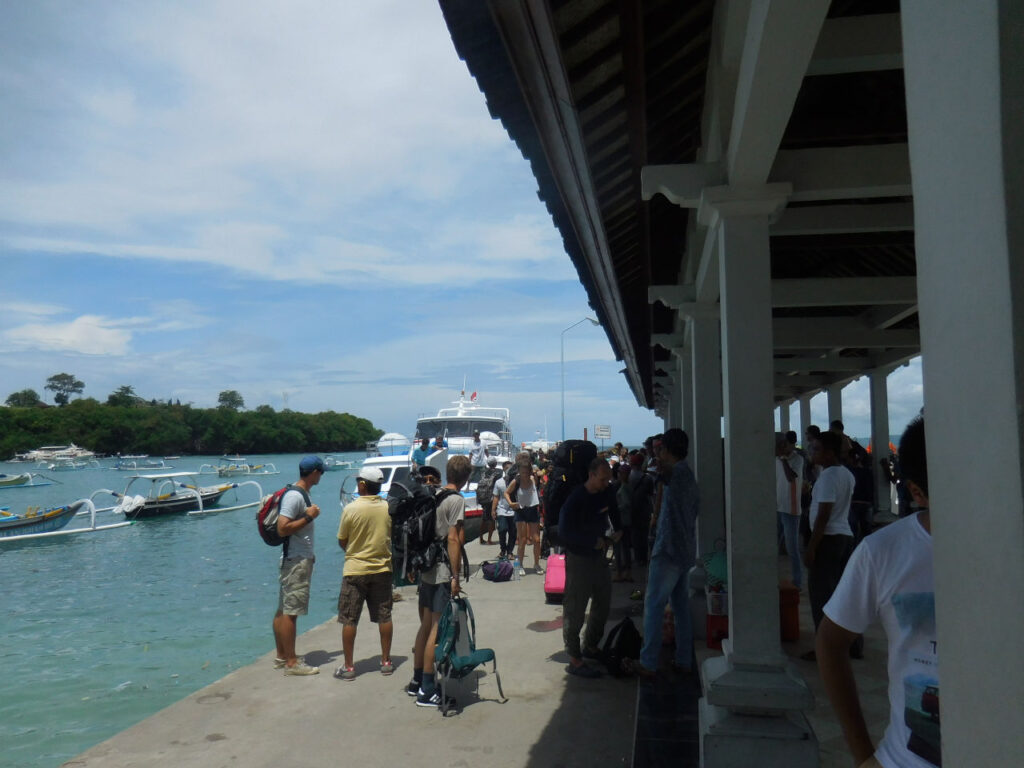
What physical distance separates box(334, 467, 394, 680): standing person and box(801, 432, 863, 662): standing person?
3.43m

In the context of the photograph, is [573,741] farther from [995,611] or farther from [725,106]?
[995,611]

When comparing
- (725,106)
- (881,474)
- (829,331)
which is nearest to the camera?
(725,106)

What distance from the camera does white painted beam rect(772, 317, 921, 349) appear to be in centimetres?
1089

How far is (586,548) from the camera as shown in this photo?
19.8ft

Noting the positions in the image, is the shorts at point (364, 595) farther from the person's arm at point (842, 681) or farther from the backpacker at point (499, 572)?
the person's arm at point (842, 681)

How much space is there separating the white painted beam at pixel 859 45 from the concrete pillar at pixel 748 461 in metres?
0.64

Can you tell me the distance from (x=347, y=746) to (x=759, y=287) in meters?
3.98

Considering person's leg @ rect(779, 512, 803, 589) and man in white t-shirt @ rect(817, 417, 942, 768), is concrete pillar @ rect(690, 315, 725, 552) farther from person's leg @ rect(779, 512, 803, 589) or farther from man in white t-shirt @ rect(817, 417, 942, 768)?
man in white t-shirt @ rect(817, 417, 942, 768)

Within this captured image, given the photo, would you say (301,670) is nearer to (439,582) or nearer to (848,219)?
(439,582)

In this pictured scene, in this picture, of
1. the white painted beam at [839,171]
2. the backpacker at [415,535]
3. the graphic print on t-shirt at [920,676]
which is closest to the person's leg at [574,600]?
the backpacker at [415,535]

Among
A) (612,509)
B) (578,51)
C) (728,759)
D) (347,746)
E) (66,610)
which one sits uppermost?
(578,51)

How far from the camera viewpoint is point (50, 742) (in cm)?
766

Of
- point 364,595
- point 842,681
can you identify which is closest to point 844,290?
point 364,595

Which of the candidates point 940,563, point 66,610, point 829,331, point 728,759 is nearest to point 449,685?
point 728,759
